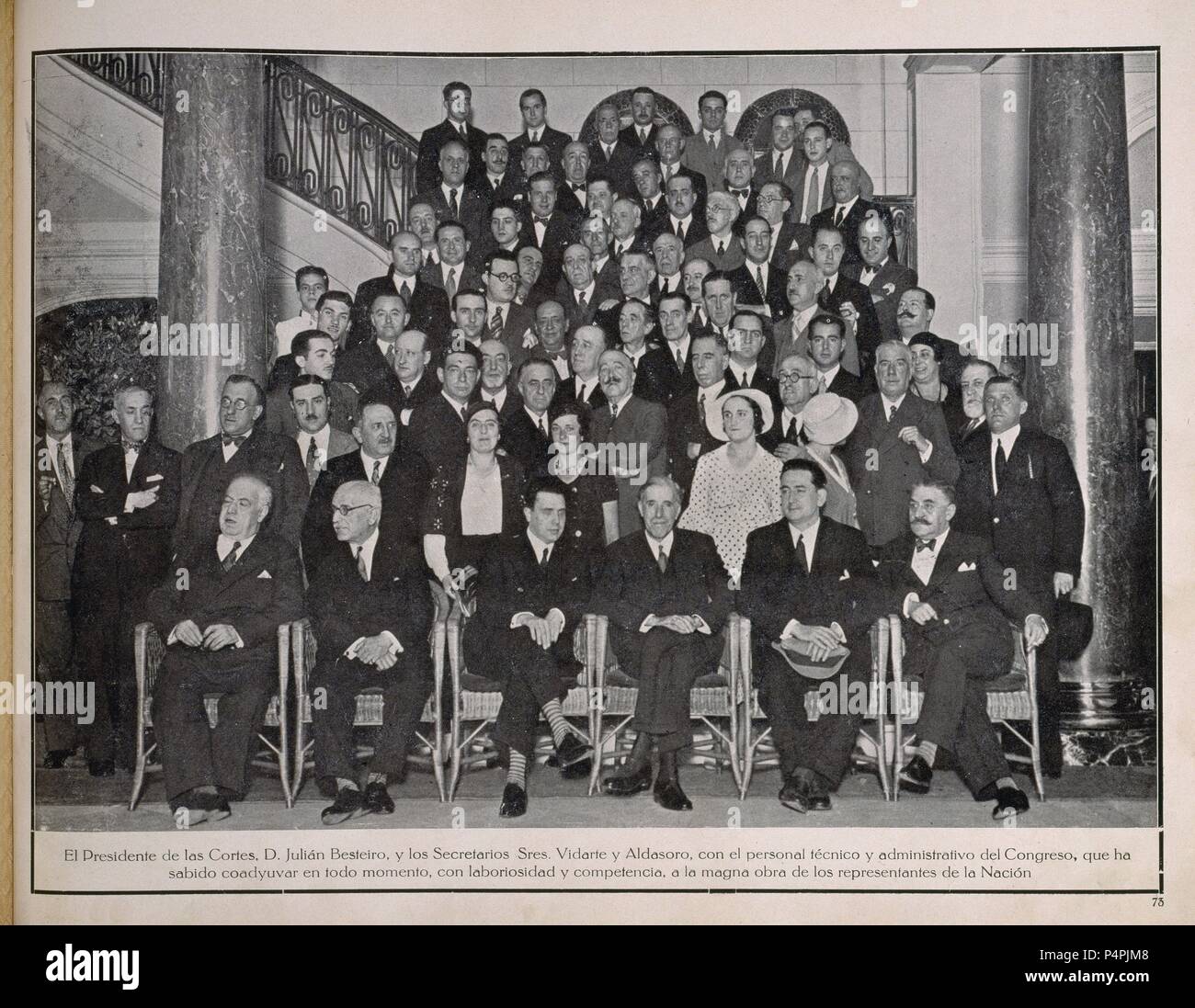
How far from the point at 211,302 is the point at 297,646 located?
139 centimetres

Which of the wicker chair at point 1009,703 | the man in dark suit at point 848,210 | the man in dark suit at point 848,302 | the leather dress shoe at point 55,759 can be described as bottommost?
the leather dress shoe at point 55,759

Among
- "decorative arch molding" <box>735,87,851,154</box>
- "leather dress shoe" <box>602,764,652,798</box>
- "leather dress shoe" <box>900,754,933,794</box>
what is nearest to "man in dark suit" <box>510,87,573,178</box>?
"decorative arch molding" <box>735,87,851,154</box>

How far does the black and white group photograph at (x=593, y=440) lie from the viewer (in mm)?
5039

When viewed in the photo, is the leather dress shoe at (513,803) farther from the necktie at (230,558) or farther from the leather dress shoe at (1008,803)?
the leather dress shoe at (1008,803)

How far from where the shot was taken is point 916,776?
507 cm

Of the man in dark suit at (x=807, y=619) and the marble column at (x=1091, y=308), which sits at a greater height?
the marble column at (x=1091, y=308)

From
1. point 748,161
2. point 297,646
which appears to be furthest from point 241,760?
point 748,161

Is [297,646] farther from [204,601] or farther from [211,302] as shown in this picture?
[211,302]

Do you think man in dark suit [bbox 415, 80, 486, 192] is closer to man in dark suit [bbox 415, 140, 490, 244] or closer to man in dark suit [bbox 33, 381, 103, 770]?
man in dark suit [bbox 415, 140, 490, 244]

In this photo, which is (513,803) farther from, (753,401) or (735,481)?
(753,401)

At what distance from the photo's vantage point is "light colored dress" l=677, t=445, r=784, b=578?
16.8ft

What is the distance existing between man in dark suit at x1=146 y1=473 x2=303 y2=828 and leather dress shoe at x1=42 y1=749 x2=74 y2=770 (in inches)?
14.3

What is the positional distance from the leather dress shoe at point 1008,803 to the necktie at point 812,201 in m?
2.37

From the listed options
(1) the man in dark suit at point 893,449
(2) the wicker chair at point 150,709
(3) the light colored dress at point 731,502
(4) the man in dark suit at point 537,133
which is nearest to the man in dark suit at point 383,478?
(2) the wicker chair at point 150,709
